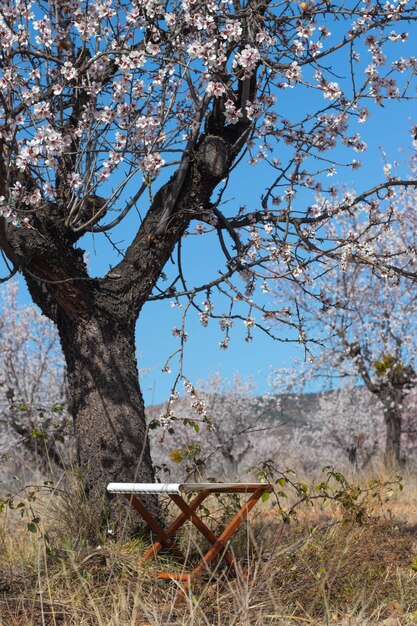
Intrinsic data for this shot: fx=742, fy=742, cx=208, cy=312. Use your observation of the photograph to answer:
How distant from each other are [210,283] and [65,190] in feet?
A: 3.92

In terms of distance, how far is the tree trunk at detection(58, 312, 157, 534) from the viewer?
4.75 metres

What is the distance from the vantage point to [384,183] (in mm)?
5371

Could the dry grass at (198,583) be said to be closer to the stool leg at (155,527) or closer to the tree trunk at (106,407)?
the stool leg at (155,527)

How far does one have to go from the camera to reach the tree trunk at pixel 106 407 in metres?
4.75

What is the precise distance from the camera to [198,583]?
402 cm

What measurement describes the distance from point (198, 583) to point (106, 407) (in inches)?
52.3

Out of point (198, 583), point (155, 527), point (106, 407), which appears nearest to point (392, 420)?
point (106, 407)

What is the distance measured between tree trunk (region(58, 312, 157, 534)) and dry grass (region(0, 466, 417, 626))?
0.21 meters

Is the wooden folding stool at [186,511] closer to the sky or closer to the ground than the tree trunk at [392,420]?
closer to the ground

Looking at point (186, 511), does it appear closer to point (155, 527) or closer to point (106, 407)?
point (155, 527)

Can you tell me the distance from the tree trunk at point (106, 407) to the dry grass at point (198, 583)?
0.21m

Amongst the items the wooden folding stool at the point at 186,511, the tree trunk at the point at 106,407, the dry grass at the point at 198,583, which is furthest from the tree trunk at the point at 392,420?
the wooden folding stool at the point at 186,511

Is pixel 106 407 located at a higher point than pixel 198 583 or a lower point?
higher

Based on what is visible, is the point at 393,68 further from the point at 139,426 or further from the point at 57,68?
the point at 139,426
